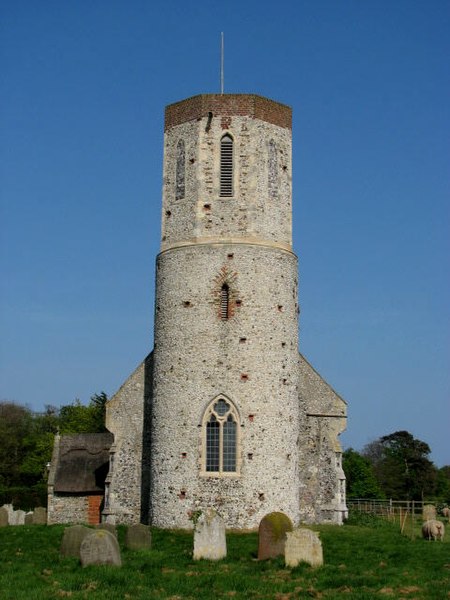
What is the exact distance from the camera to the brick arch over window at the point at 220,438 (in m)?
25.4

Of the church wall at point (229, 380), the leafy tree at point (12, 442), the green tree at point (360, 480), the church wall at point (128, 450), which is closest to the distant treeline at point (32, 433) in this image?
the leafy tree at point (12, 442)

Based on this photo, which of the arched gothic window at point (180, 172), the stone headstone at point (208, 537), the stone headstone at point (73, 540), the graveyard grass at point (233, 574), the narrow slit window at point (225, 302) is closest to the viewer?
the graveyard grass at point (233, 574)

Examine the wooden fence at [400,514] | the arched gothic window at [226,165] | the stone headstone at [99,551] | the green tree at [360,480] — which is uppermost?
the arched gothic window at [226,165]

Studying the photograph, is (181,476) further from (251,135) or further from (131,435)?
(251,135)

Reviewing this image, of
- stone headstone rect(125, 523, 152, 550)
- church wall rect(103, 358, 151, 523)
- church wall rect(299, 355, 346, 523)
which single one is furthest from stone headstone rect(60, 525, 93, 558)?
church wall rect(299, 355, 346, 523)

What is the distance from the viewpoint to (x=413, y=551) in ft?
67.5

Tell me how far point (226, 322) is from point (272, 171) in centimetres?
560

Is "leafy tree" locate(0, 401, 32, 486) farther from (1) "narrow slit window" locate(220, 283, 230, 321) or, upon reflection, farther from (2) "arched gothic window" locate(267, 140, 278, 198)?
(2) "arched gothic window" locate(267, 140, 278, 198)

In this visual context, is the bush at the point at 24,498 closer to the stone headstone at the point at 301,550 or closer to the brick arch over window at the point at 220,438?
the brick arch over window at the point at 220,438

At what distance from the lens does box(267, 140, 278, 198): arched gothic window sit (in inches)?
1088

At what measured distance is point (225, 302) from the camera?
2634 centimetres

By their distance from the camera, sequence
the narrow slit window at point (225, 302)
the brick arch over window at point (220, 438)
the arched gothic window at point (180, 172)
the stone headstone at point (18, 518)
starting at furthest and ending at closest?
the stone headstone at point (18, 518)
the arched gothic window at point (180, 172)
the narrow slit window at point (225, 302)
the brick arch over window at point (220, 438)

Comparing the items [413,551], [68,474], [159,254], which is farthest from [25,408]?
[413,551]

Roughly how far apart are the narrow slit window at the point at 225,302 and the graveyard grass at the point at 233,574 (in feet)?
23.5
